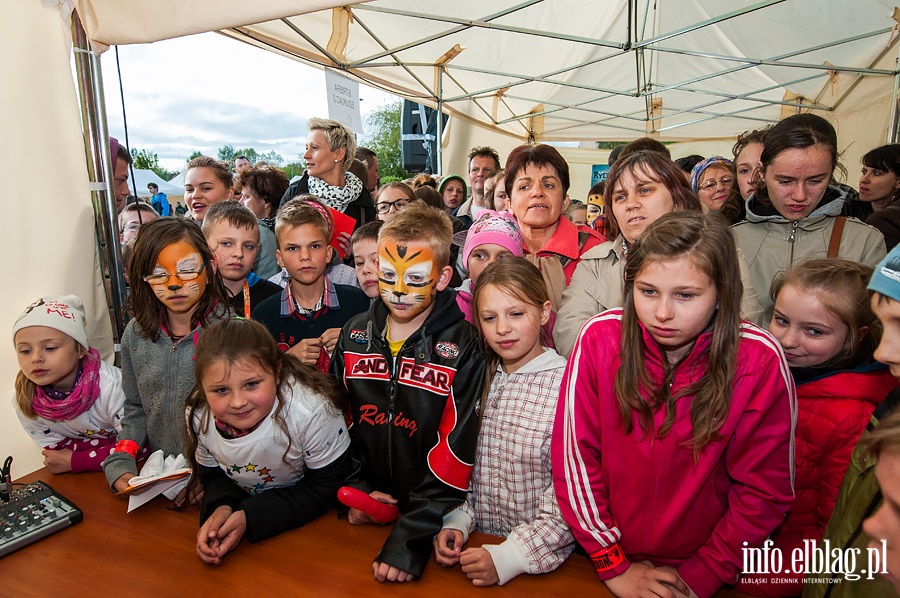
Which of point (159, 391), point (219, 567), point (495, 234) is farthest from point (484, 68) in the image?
point (219, 567)

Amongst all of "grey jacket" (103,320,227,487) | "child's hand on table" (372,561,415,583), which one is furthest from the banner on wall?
"child's hand on table" (372,561,415,583)

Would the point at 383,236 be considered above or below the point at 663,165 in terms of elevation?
below

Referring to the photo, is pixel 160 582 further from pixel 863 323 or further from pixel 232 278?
pixel 863 323

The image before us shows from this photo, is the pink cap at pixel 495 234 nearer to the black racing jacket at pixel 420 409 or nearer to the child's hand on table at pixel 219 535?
the black racing jacket at pixel 420 409

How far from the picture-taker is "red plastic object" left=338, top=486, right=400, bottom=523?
1226mm

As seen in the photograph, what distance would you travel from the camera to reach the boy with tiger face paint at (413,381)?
1.34 meters

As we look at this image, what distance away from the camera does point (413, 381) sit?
140 cm

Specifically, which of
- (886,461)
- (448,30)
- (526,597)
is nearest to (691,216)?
(886,461)

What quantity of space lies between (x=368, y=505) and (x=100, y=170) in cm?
178

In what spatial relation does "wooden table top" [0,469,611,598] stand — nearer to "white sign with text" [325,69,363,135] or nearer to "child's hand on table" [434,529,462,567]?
"child's hand on table" [434,529,462,567]

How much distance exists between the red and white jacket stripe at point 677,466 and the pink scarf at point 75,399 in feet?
5.23

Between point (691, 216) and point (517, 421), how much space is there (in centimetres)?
69

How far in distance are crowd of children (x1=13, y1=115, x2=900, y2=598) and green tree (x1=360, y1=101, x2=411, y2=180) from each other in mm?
21022

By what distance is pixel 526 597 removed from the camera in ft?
3.59
